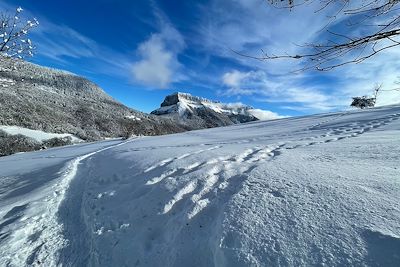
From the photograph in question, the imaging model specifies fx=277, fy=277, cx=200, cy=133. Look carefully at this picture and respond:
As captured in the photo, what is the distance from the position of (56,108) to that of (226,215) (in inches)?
2850

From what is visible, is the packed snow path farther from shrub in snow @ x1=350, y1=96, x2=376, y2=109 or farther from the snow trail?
shrub in snow @ x1=350, y1=96, x2=376, y2=109

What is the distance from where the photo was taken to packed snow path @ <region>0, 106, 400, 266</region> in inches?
102

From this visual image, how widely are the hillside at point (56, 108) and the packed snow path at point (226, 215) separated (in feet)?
14.2

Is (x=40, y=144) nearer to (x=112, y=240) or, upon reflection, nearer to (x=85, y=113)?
(x=112, y=240)

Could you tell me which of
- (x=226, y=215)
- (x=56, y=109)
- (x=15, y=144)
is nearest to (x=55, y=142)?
(x=15, y=144)

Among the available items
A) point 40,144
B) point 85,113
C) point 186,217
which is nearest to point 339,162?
point 186,217

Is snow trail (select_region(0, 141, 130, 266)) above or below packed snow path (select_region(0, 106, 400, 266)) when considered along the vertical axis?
below

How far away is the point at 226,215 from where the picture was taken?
336cm

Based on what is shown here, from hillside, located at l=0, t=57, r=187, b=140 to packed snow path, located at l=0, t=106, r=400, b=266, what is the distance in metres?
4.32

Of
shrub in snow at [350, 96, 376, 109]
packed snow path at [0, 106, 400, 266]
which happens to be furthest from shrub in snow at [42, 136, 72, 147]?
shrub in snow at [350, 96, 376, 109]

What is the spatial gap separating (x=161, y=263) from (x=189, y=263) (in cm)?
33

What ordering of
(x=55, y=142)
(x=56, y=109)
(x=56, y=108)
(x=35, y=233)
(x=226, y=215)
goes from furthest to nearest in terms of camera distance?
(x=56, y=108)
(x=56, y=109)
(x=55, y=142)
(x=35, y=233)
(x=226, y=215)

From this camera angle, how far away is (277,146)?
24.5ft

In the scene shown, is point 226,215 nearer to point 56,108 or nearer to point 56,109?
point 56,109
